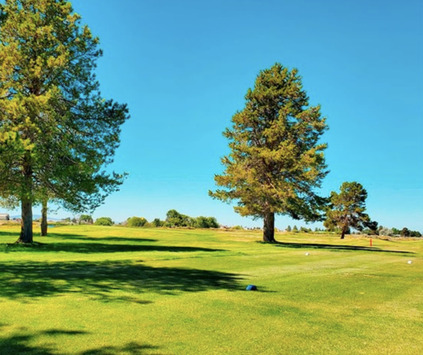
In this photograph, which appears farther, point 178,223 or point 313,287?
point 178,223

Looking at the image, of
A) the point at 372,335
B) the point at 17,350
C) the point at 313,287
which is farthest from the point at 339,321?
the point at 17,350

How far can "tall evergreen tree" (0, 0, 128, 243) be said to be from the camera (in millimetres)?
21078

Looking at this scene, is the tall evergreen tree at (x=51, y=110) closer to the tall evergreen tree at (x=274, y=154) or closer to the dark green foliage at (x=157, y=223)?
the tall evergreen tree at (x=274, y=154)

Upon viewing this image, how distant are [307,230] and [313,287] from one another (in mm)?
77405

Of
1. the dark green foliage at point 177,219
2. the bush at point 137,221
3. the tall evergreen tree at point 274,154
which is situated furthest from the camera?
the bush at point 137,221

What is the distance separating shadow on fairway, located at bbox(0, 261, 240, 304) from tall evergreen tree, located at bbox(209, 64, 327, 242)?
74.4ft

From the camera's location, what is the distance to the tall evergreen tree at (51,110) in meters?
21.1

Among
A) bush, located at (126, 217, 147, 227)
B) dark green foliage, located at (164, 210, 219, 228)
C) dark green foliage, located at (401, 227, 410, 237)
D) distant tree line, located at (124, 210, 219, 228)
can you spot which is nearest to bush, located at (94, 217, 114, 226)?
bush, located at (126, 217, 147, 227)

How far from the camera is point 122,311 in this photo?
20.9 ft

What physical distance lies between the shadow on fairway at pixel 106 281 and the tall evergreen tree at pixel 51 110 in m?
10.7

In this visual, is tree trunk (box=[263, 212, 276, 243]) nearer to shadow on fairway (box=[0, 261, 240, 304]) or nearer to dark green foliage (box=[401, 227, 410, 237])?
shadow on fairway (box=[0, 261, 240, 304])

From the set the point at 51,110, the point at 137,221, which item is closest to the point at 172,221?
the point at 137,221

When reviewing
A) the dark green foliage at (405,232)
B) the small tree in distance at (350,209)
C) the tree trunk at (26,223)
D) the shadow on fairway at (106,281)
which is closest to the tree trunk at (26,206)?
the tree trunk at (26,223)

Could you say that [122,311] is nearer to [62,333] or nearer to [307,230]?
[62,333]
